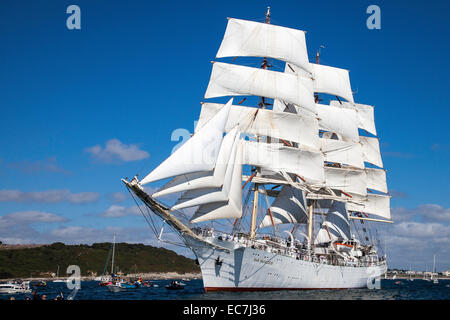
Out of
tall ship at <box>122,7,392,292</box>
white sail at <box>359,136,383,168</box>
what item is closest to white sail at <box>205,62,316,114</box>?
tall ship at <box>122,7,392,292</box>

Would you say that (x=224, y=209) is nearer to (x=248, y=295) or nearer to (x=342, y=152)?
(x=248, y=295)

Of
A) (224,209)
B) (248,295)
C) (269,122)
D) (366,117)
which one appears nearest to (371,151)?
(366,117)

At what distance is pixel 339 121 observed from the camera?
3054 inches

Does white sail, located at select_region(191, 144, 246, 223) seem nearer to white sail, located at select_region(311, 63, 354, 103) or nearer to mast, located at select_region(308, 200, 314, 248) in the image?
mast, located at select_region(308, 200, 314, 248)

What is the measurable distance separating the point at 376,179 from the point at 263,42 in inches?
1470

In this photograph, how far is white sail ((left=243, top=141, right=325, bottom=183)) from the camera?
57656 mm

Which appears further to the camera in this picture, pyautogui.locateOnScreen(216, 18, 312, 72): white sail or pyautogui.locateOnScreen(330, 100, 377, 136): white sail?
pyautogui.locateOnScreen(330, 100, 377, 136): white sail

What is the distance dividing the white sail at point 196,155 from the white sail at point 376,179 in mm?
48916

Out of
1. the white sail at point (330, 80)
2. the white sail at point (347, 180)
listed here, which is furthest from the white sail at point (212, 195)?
the white sail at point (330, 80)

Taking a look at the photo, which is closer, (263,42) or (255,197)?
(255,197)

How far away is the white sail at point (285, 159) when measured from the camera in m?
57.7

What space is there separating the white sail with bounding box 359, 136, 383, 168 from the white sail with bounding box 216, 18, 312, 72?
1105 inches
